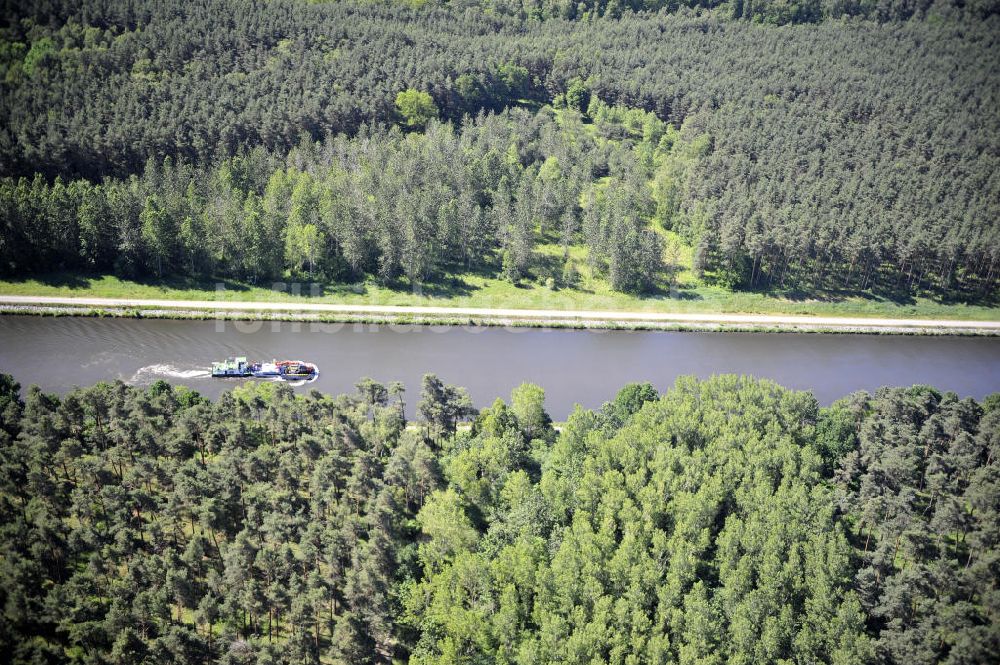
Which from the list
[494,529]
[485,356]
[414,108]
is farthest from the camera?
[414,108]

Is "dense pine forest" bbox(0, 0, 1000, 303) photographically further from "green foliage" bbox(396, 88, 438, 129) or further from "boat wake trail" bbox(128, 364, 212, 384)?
"boat wake trail" bbox(128, 364, 212, 384)

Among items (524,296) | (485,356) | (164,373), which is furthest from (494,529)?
(524,296)

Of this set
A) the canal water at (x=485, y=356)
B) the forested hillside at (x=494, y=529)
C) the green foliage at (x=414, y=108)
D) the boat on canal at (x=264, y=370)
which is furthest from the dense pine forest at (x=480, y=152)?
the forested hillside at (x=494, y=529)

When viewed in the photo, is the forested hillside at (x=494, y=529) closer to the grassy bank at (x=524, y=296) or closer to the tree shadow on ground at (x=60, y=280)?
the grassy bank at (x=524, y=296)

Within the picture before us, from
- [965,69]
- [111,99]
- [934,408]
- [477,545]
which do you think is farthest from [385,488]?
[965,69]

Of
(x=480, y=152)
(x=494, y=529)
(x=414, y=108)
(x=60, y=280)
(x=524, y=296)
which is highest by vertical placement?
(x=414, y=108)

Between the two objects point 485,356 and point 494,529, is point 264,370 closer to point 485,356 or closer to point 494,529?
point 485,356

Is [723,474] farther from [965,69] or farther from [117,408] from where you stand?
[965,69]
